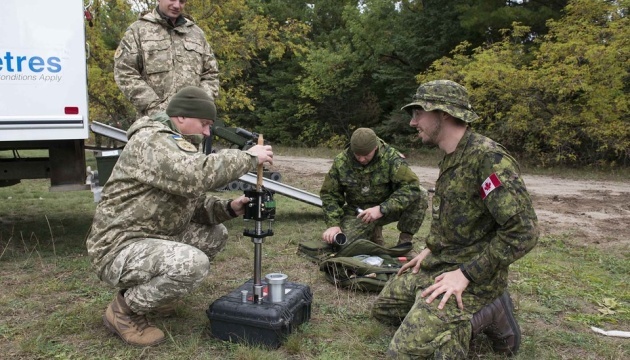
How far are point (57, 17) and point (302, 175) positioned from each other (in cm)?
759

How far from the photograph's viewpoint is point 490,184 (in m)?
2.72

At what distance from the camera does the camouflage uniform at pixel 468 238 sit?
267cm

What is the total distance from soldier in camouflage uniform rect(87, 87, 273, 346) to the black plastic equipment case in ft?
0.81

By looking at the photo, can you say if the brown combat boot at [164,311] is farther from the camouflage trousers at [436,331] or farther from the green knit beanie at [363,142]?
the green knit beanie at [363,142]

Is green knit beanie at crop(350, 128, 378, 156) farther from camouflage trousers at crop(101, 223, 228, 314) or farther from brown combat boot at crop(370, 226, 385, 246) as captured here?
camouflage trousers at crop(101, 223, 228, 314)

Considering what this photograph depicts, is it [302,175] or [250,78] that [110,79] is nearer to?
[302,175]

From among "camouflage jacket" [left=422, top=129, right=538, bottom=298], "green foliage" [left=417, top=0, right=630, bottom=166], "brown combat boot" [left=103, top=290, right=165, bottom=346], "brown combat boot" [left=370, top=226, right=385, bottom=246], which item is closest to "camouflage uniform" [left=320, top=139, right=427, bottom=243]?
"brown combat boot" [left=370, top=226, right=385, bottom=246]

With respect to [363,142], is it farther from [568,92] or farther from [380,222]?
[568,92]

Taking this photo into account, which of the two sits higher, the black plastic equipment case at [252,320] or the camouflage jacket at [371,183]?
the camouflage jacket at [371,183]

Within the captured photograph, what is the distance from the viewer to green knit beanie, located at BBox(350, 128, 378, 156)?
4.69 m

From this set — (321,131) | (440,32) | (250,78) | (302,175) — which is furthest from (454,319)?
(250,78)

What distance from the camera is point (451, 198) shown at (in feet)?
9.74

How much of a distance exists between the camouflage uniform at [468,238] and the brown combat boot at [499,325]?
42mm

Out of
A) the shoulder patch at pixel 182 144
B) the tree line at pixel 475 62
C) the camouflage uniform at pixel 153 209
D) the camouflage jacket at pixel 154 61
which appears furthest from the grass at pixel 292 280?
the tree line at pixel 475 62
